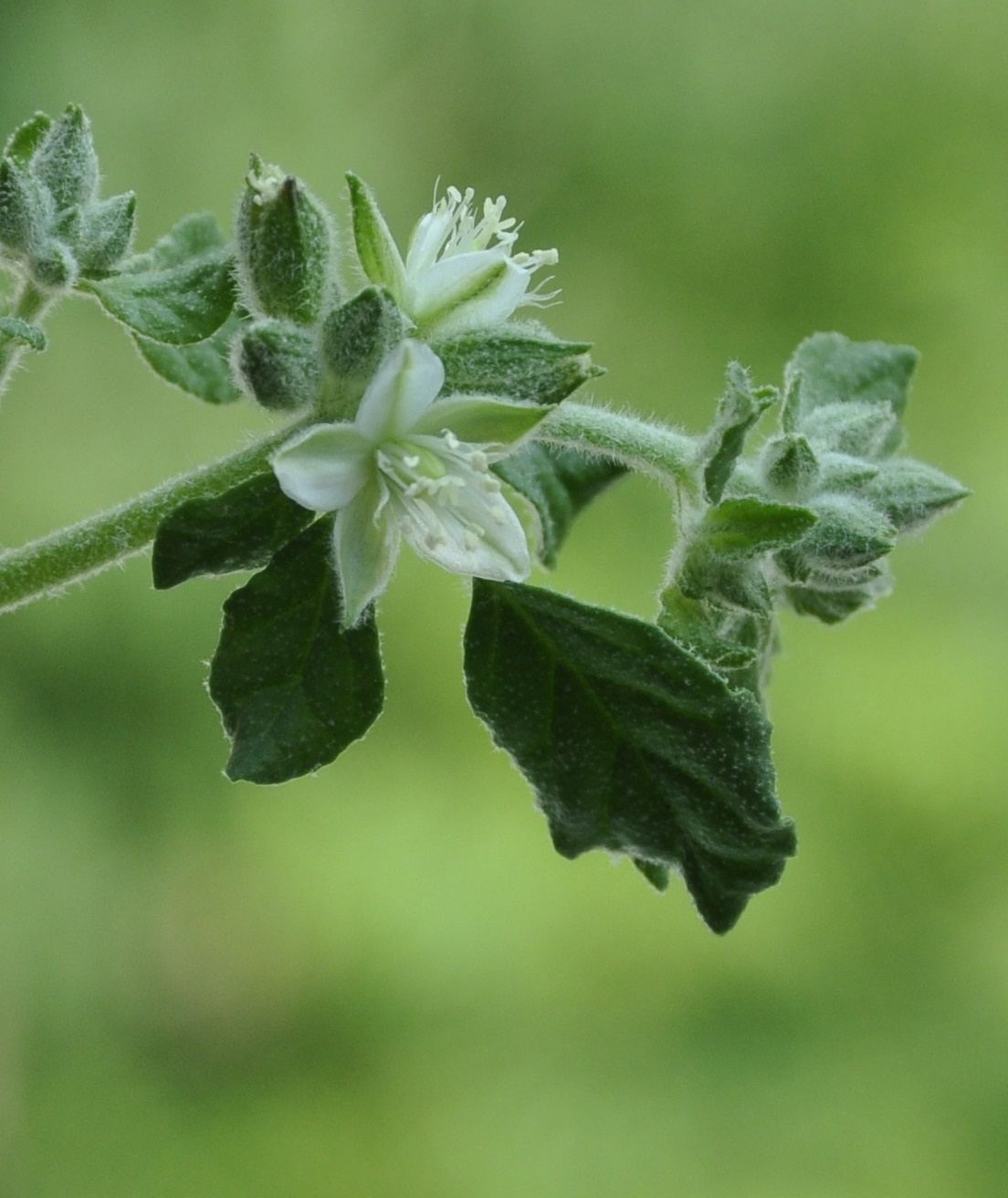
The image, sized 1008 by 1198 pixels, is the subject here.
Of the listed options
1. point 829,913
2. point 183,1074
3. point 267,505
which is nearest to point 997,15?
point 829,913

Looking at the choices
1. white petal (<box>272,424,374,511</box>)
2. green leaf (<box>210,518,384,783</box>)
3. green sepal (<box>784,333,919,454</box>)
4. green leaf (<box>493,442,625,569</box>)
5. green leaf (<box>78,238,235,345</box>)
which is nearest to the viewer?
white petal (<box>272,424,374,511</box>)

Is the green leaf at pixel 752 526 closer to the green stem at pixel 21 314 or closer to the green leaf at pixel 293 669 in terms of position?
the green leaf at pixel 293 669

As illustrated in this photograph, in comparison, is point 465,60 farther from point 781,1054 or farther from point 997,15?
point 781,1054

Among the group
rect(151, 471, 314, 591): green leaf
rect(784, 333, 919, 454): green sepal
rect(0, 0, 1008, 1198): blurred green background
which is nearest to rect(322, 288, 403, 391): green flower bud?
rect(151, 471, 314, 591): green leaf

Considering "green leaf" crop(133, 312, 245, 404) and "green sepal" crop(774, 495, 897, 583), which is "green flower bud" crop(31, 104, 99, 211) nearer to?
"green leaf" crop(133, 312, 245, 404)

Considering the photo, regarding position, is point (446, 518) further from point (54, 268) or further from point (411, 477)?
point (54, 268)

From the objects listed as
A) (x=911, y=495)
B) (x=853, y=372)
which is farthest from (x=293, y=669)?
(x=853, y=372)

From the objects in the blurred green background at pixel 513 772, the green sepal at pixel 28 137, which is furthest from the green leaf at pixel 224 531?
the blurred green background at pixel 513 772
